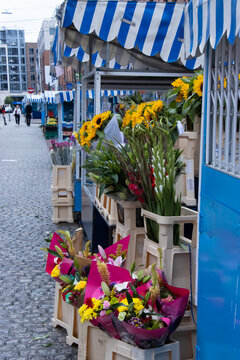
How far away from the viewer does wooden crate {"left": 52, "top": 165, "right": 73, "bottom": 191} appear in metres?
7.57

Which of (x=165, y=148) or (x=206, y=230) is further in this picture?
(x=165, y=148)

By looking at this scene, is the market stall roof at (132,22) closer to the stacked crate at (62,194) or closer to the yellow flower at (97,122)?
the yellow flower at (97,122)

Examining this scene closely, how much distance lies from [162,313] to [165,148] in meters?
1.13

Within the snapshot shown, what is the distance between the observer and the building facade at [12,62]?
6275 inches

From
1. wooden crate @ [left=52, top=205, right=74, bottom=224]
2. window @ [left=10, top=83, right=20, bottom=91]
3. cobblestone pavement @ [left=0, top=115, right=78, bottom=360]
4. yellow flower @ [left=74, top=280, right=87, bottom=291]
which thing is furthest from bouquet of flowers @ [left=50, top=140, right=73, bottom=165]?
window @ [left=10, top=83, right=20, bottom=91]

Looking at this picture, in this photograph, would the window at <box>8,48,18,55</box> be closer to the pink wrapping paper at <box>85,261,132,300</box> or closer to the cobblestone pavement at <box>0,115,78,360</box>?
the cobblestone pavement at <box>0,115,78,360</box>

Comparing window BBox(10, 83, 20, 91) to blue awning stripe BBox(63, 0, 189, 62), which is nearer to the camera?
blue awning stripe BBox(63, 0, 189, 62)

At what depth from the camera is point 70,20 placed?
4.90 meters

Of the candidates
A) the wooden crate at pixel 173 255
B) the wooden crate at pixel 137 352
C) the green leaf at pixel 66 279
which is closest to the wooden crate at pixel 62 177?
the green leaf at pixel 66 279

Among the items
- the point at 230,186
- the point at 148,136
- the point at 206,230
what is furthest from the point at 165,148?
the point at 230,186

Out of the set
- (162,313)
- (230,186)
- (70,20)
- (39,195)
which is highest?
(70,20)

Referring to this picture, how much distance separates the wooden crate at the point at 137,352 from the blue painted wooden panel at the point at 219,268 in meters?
0.16

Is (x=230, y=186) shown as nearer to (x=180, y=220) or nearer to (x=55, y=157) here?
(x=180, y=220)

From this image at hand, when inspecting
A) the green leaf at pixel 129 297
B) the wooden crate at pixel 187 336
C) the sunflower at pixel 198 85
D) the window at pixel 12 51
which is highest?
the window at pixel 12 51
